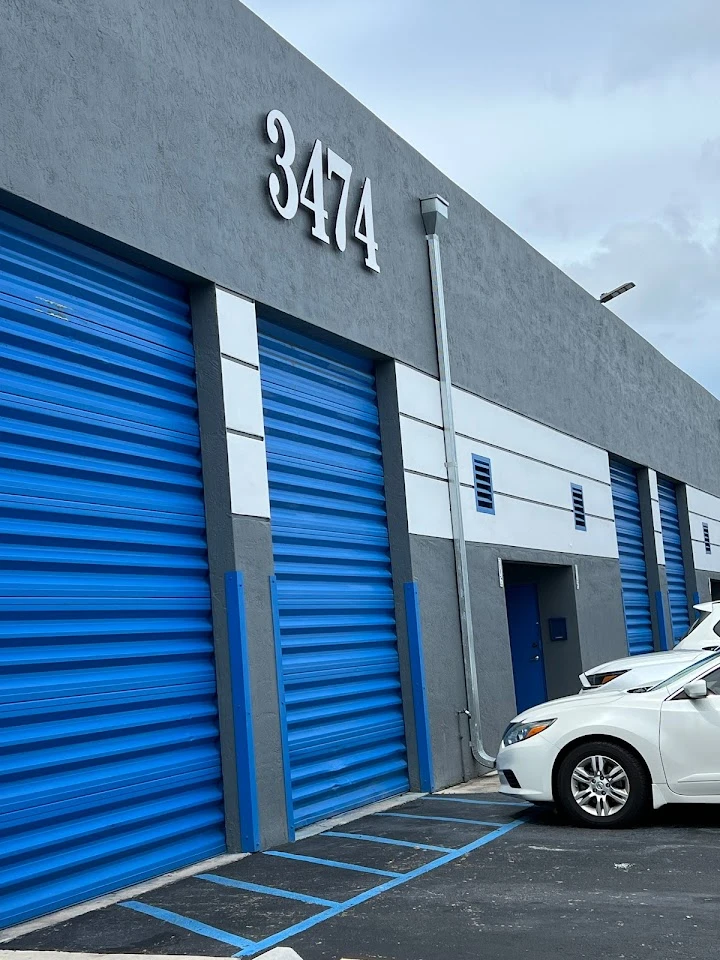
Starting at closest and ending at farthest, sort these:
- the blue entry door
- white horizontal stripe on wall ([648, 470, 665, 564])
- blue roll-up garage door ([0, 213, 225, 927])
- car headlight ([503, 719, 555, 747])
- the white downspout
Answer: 1. blue roll-up garage door ([0, 213, 225, 927])
2. car headlight ([503, 719, 555, 747])
3. the white downspout
4. the blue entry door
5. white horizontal stripe on wall ([648, 470, 665, 564])

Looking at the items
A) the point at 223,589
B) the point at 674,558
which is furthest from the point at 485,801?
the point at 674,558

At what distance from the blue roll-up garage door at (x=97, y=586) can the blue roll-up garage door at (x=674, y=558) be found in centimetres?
1415

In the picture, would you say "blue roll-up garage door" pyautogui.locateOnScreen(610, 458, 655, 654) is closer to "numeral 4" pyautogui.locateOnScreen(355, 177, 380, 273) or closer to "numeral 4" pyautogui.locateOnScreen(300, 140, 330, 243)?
"numeral 4" pyautogui.locateOnScreen(355, 177, 380, 273)

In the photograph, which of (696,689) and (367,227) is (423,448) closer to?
(367,227)

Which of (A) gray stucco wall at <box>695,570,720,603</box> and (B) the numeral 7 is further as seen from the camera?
(A) gray stucco wall at <box>695,570,720,603</box>

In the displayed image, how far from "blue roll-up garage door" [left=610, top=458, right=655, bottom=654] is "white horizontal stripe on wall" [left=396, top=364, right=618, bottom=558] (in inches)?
43.6

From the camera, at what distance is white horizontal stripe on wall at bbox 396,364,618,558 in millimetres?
11305

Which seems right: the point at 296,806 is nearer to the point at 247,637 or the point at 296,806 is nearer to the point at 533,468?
the point at 247,637

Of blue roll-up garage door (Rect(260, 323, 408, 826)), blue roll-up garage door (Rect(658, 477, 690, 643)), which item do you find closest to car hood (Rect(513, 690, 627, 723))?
blue roll-up garage door (Rect(260, 323, 408, 826))

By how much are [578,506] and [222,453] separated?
8.80m

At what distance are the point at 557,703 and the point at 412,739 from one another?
2412 mm

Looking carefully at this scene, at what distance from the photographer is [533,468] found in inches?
564

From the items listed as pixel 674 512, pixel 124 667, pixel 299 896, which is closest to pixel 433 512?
pixel 124 667

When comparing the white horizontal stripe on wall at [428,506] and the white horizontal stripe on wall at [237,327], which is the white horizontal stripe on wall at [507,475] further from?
the white horizontal stripe on wall at [237,327]
